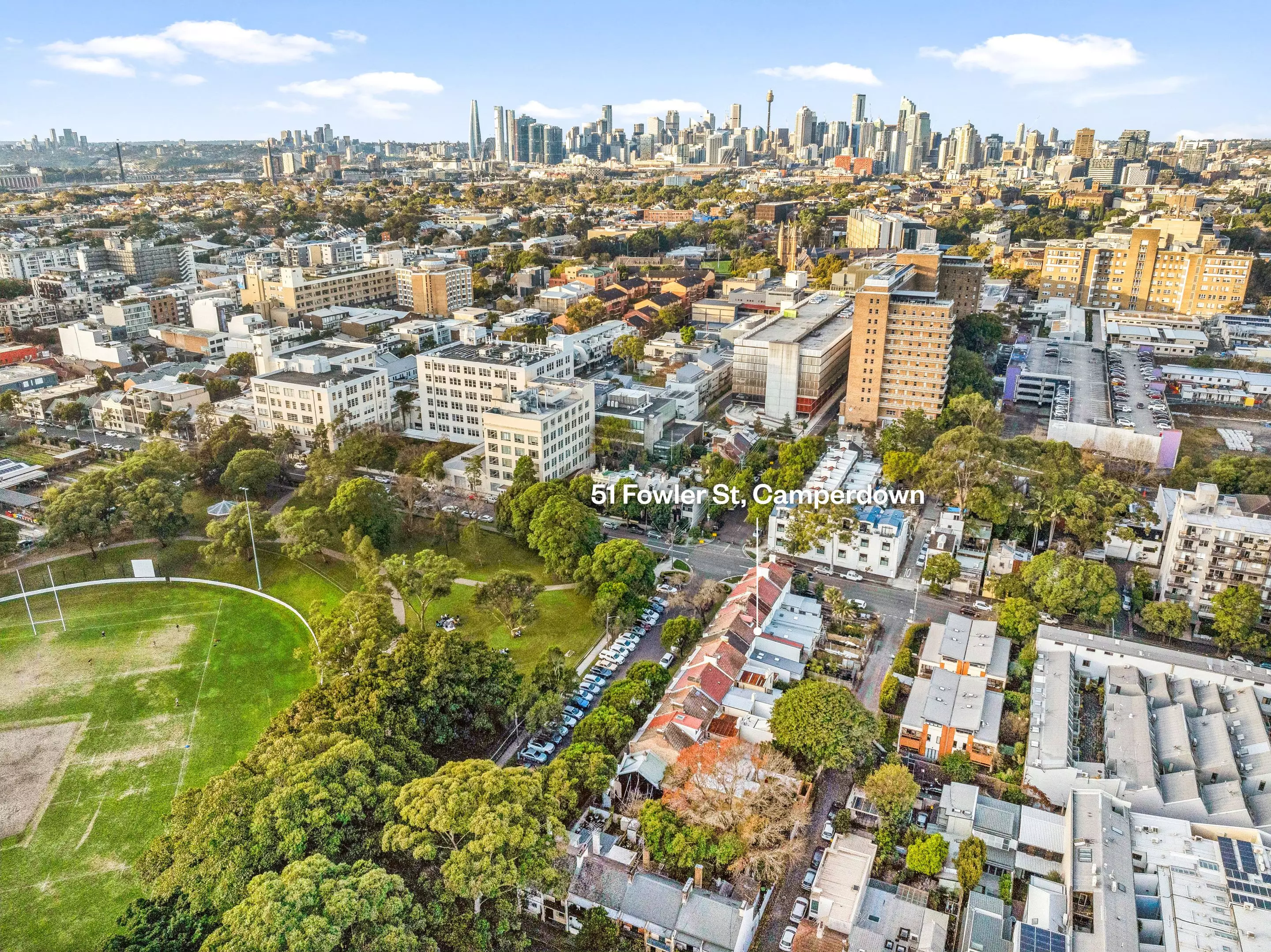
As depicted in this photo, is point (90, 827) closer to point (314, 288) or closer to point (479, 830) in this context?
point (479, 830)

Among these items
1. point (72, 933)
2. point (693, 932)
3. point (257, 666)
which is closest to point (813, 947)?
point (693, 932)

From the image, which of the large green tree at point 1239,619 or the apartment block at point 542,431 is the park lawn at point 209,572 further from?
the large green tree at point 1239,619

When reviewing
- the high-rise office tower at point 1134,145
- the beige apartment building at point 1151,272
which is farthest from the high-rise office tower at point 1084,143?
the beige apartment building at point 1151,272

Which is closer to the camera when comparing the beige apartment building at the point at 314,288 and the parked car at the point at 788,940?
the parked car at the point at 788,940

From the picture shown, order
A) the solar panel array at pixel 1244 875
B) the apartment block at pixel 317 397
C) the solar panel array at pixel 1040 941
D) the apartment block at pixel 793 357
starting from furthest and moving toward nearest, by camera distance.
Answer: the apartment block at pixel 793 357
the apartment block at pixel 317 397
the solar panel array at pixel 1244 875
the solar panel array at pixel 1040 941

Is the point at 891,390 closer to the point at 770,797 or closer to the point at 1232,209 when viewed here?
the point at 770,797

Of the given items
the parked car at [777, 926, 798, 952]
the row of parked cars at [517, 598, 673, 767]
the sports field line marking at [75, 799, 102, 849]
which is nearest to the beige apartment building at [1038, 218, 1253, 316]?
the row of parked cars at [517, 598, 673, 767]

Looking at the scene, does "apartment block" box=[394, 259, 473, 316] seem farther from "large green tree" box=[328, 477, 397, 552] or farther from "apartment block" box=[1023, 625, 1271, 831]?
"apartment block" box=[1023, 625, 1271, 831]
